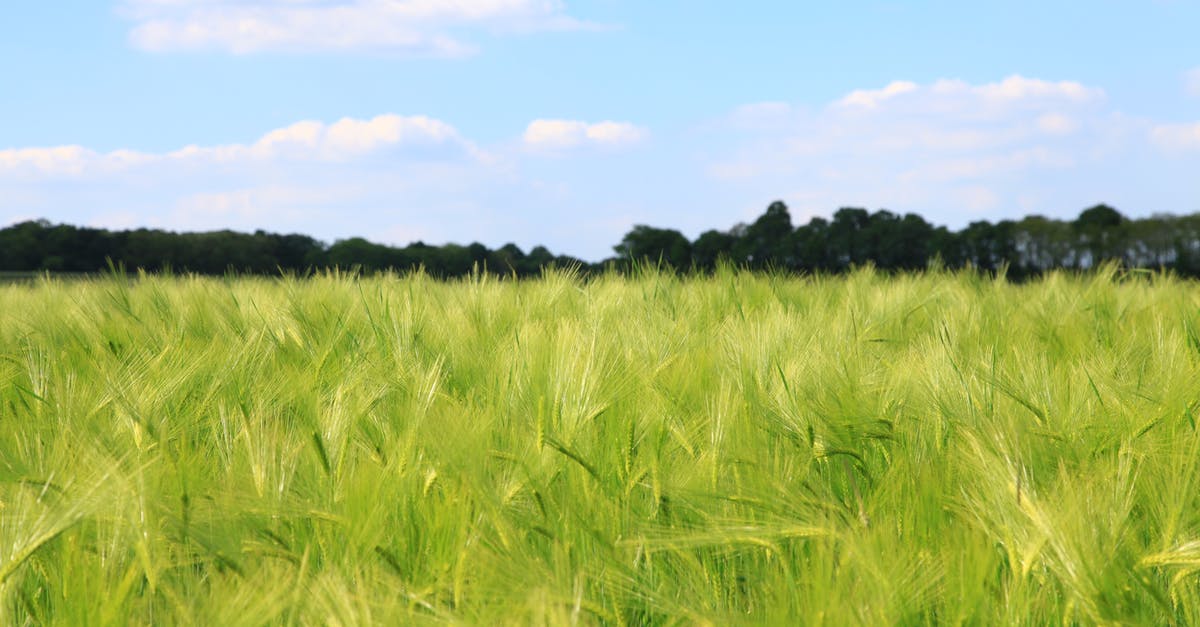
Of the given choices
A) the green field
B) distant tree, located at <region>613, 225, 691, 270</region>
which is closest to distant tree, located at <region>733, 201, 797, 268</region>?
distant tree, located at <region>613, 225, 691, 270</region>

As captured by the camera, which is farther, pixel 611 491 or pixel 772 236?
pixel 772 236

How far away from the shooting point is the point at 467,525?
35.1 inches

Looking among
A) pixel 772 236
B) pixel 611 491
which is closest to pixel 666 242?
pixel 772 236

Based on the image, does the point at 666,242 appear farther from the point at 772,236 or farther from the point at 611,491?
the point at 611,491

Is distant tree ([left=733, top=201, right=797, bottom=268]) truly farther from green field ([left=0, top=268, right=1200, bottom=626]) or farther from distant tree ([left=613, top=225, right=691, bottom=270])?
green field ([left=0, top=268, right=1200, bottom=626])

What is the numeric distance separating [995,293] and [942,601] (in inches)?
103

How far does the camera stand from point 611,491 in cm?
101

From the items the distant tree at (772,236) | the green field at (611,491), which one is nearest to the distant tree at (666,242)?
the distant tree at (772,236)

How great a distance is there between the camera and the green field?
773 mm

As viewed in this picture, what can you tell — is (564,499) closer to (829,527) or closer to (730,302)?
(829,527)

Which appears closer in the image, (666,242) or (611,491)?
(611,491)

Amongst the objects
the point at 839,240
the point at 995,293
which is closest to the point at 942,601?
the point at 995,293

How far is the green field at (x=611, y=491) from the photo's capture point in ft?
2.54

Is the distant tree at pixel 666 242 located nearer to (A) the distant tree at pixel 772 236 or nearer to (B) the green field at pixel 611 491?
(A) the distant tree at pixel 772 236
